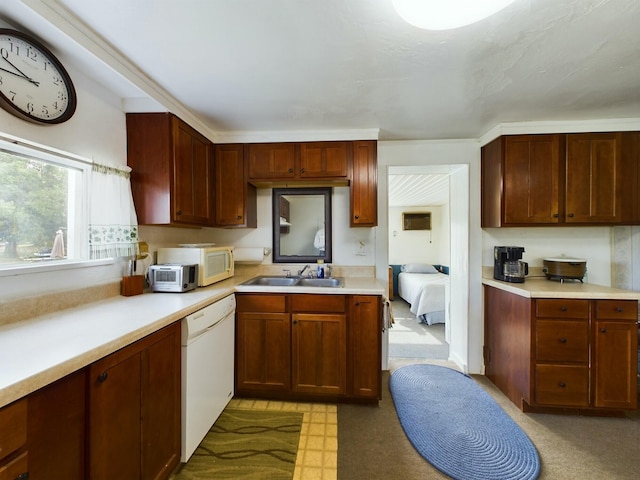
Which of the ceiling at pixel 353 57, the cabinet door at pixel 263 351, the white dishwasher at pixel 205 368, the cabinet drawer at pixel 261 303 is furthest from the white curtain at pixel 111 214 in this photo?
the cabinet door at pixel 263 351

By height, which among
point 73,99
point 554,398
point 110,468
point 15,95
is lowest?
point 554,398

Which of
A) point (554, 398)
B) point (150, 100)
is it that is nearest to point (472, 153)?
point (554, 398)

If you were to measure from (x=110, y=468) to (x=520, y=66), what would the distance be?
9.29ft

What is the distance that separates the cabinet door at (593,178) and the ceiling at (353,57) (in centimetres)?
22

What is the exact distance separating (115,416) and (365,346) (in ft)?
5.09

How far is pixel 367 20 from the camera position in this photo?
1.19m

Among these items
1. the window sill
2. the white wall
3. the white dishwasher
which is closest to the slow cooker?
the white dishwasher

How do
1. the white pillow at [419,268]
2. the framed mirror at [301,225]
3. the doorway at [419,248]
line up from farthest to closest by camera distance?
the white pillow at [419,268] → the doorway at [419,248] → the framed mirror at [301,225]

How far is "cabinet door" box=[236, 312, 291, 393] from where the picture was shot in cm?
207

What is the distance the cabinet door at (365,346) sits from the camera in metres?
2.02

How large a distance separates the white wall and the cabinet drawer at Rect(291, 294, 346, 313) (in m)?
4.92

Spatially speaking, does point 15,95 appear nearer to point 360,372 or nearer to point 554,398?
point 360,372

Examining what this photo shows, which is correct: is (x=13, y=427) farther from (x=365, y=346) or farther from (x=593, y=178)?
(x=593, y=178)

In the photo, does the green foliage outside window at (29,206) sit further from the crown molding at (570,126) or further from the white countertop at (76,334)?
the crown molding at (570,126)
